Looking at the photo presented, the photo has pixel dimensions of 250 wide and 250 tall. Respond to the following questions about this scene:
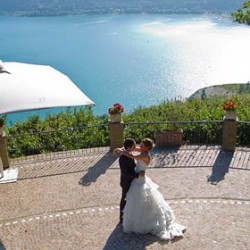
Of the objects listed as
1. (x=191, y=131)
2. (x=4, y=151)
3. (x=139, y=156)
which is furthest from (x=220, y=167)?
(x=4, y=151)

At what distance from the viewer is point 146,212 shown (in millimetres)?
8109

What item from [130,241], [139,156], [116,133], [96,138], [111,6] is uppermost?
[111,6]

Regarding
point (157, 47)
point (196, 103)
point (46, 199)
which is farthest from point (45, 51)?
point (46, 199)

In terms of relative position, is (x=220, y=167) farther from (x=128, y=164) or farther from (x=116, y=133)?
(x=128, y=164)

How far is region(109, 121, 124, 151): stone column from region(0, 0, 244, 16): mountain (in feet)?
507

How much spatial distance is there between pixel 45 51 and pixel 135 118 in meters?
85.9

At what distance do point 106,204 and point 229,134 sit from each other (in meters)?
4.54

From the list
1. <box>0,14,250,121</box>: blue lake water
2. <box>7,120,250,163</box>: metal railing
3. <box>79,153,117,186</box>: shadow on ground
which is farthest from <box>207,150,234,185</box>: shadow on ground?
<box>0,14,250,121</box>: blue lake water

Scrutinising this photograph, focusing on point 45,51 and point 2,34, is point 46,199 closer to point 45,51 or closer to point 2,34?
point 45,51

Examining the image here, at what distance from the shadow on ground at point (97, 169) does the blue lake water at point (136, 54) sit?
35049 mm

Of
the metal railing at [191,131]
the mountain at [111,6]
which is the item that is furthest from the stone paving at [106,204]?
the mountain at [111,6]

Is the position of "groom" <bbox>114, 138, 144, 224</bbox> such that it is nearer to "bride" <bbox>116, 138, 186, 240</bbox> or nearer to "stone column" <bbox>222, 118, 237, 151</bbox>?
"bride" <bbox>116, 138, 186, 240</bbox>

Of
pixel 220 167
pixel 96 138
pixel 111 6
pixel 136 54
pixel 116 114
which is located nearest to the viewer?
pixel 220 167

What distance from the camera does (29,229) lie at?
8859mm
